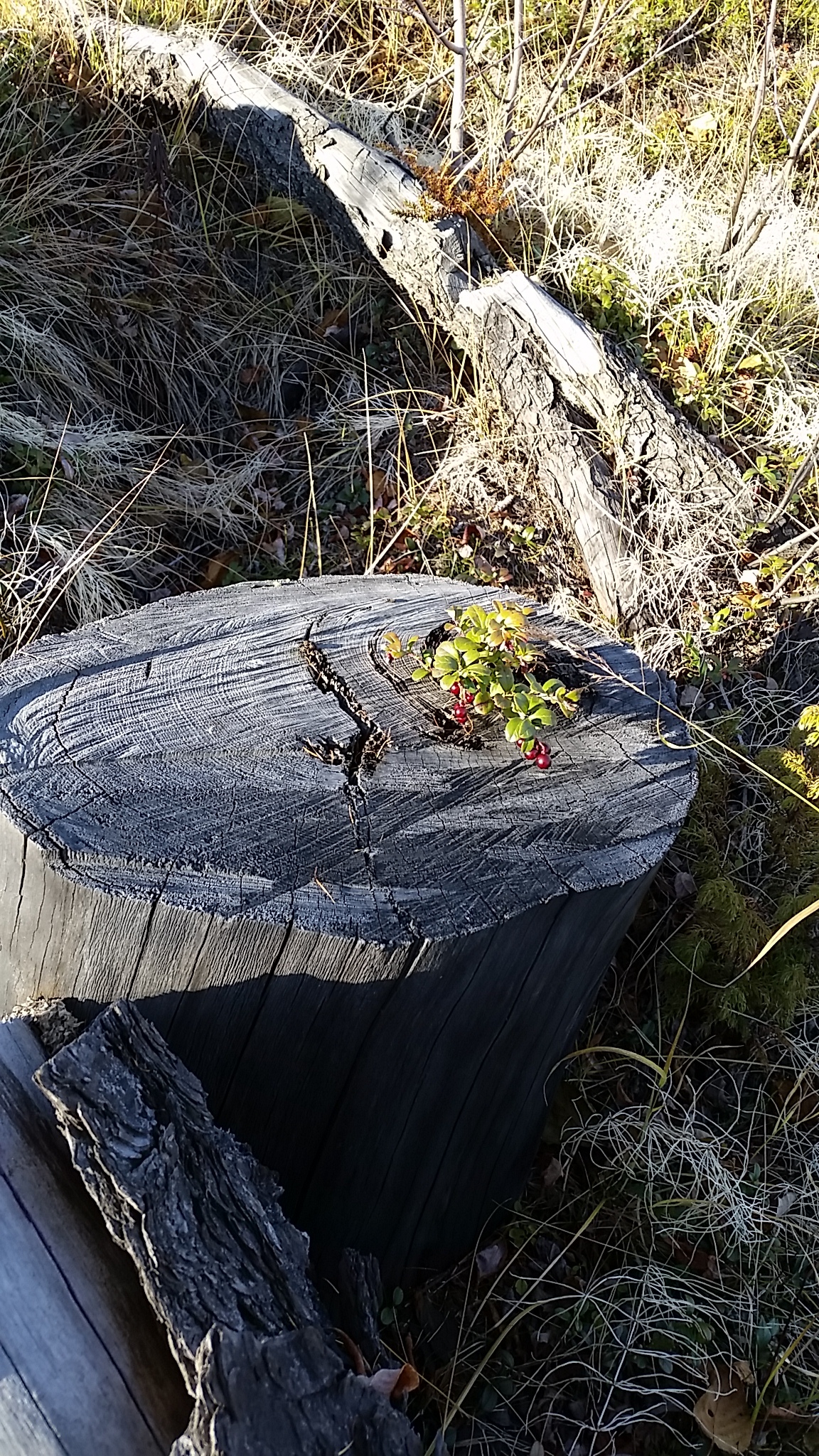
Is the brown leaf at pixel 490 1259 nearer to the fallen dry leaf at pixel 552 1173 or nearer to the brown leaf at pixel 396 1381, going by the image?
the fallen dry leaf at pixel 552 1173

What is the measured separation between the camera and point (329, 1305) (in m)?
1.73

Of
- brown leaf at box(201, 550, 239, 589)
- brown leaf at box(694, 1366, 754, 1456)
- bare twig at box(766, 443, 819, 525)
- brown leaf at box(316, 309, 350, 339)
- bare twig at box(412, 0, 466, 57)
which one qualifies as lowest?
brown leaf at box(694, 1366, 754, 1456)

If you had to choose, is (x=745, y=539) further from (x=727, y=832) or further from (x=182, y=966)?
(x=182, y=966)

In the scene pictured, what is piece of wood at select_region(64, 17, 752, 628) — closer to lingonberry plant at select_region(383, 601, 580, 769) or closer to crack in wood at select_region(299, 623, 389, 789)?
lingonberry plant at select_region(383, 601, 580, 769)

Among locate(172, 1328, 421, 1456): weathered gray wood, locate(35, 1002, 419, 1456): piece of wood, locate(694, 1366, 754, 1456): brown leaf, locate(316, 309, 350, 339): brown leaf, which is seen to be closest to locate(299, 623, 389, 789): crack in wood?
locate(35, 1002, 419, 1456): piece of wood

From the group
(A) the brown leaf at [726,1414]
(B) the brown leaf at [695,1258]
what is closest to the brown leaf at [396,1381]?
(A) the brown leaf at [726,1414]

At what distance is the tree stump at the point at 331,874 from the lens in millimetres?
1552

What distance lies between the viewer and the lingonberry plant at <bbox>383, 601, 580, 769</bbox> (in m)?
1.90

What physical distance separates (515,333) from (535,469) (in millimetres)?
531

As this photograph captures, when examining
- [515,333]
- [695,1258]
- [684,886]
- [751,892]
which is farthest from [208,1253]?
[515,333]

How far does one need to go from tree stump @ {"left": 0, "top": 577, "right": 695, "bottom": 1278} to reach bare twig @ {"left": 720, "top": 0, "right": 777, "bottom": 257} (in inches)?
96.1

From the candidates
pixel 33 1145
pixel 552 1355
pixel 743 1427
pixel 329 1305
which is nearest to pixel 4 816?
pixel 33 1145

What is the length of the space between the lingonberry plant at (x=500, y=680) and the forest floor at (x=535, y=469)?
646 millimetres

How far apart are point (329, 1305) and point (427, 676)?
125cm
